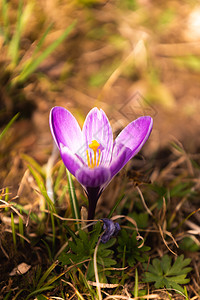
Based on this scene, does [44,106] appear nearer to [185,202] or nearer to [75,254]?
[185,202]

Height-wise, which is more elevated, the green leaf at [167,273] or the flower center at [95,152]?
the flower center at [95,152]

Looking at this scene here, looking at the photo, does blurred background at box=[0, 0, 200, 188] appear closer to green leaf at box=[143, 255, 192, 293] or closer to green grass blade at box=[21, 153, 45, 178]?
green grass blade at box=[21, 153, 45, 178]

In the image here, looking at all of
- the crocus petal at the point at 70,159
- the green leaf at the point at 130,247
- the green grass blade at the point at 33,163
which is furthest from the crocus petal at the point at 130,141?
the green grass blade at the point at 33,163

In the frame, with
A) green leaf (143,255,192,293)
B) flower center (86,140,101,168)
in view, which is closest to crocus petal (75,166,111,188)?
flower center (86,140,101,168)

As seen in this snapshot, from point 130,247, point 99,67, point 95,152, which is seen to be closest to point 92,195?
point 95,152

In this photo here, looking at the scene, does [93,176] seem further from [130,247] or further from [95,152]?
[130,247]

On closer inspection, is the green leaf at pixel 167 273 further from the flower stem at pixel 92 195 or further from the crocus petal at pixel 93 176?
the crocus petal at pixel 93 176

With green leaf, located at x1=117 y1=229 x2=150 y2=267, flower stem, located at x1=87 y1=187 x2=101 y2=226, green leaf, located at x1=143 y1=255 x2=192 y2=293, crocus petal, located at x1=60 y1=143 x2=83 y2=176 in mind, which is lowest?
green leaf, located at x1=143 y1=255 x2=192 y2=293

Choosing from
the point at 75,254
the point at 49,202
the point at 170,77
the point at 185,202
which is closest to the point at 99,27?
the point at 170,77
